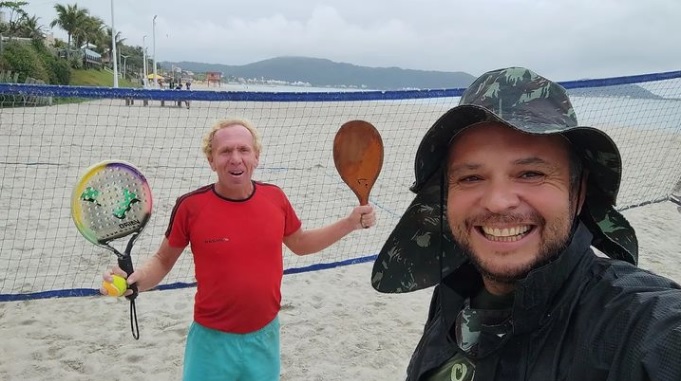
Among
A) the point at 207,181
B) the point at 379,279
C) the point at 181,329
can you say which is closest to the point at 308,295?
the point at 181,329

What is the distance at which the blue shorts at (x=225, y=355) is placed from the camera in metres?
2.21

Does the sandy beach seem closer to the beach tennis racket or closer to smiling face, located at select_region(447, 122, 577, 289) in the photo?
the beach tennis racket

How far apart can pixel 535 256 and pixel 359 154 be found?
5.16 feet

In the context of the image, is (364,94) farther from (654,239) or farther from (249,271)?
(654,239)

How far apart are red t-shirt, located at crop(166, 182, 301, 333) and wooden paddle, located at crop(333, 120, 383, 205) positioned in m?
0.51

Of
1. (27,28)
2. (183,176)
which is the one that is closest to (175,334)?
(183,176)

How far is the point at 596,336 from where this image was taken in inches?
35.7

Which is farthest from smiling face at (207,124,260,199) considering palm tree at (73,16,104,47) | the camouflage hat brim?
palm tree at (73,16,104,47)

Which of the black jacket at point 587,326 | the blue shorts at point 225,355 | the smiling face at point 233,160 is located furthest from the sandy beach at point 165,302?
the black jacket at point 587,326

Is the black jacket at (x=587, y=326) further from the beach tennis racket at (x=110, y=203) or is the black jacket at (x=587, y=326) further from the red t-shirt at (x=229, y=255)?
the beach tennis racket at (x=110, y=203)

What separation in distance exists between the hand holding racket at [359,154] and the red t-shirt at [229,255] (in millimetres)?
507

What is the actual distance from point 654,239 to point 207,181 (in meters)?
7.42

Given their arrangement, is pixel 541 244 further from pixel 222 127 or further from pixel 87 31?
pixel 87 31

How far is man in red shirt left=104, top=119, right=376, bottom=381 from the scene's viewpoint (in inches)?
88.0
